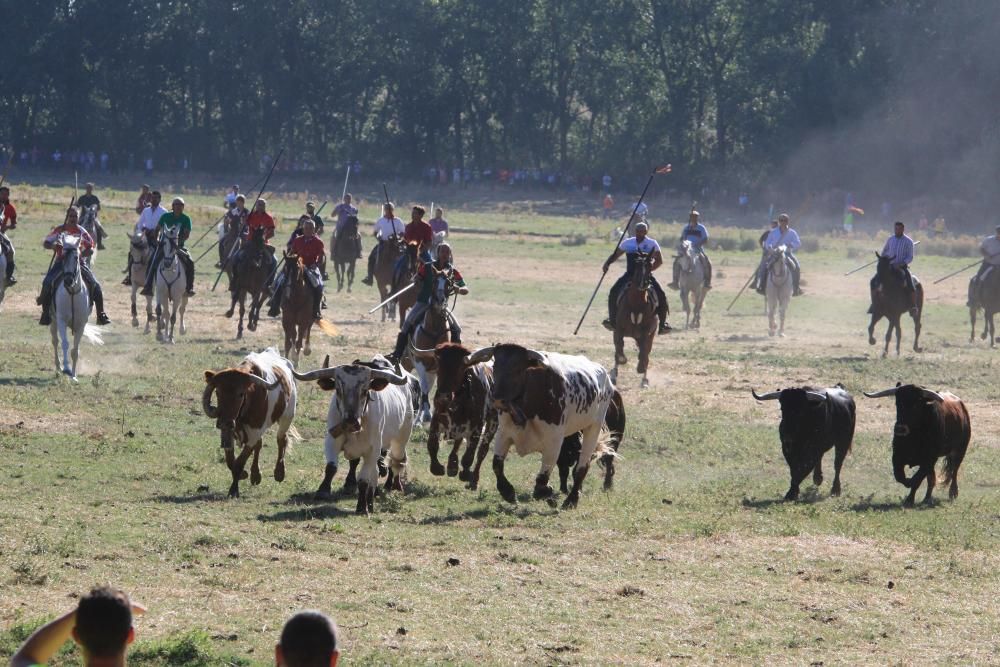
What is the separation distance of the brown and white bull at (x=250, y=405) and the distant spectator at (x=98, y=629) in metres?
9.03

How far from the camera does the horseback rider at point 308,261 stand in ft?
83.4

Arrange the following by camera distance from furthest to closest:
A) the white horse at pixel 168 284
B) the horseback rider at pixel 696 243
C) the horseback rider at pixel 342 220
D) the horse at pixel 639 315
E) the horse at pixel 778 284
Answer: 1. the horseback rider at pixel 342 220
2. the horseback rider at pixel 696 243
3. the horse at pixel 778 284
4. the white horse at pixel 168 284
5. the horse at pixel 639 315

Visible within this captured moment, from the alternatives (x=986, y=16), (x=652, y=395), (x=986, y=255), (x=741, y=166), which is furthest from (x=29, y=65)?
(x=652, y=395)

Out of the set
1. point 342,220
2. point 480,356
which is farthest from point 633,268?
point 342,220

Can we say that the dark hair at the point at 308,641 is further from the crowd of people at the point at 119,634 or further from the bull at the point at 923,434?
the bull at the point at 923,434

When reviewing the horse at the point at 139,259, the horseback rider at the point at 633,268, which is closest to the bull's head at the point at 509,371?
the horseback rider at the point at 633,268

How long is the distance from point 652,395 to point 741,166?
66.3m

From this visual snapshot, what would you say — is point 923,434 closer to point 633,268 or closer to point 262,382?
point 262,382

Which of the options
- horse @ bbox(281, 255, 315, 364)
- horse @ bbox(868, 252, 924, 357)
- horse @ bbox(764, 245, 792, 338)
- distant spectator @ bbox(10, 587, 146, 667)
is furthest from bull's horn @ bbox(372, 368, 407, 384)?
horse @ bbox(764, 245, 792, 338)

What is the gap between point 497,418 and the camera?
1617cm

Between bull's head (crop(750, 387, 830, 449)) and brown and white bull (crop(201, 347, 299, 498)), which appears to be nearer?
brown and white bull (crop(201, 347, 299, 498))

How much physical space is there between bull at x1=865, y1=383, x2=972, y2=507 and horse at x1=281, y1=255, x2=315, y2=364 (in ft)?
36.5

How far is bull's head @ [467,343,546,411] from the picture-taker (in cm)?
1508

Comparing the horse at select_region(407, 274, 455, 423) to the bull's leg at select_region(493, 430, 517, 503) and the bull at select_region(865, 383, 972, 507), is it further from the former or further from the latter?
the bull at select_region(865, 383, 972, 507)
